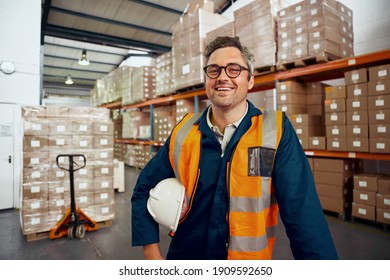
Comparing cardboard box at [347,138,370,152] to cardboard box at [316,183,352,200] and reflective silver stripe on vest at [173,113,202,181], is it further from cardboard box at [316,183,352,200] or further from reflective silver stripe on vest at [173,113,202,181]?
reflective silver stripe on vest at [173,113,202,181]

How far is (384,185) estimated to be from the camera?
135 inches

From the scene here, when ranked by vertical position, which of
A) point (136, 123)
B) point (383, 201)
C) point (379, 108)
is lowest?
point (383, 201)

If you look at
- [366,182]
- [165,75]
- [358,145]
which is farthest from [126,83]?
[366,182]

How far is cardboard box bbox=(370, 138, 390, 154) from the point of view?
338 centimetres

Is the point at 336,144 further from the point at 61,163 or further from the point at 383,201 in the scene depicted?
the point at 61,163

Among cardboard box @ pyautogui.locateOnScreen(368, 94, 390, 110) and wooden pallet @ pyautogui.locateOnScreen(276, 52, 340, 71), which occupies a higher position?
wooden pallet @ pyautogui.locateOnScreen(276, 52, 340, 71)

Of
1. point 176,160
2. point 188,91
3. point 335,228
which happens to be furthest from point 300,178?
point 188,91

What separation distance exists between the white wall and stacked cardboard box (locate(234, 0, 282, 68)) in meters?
3.98

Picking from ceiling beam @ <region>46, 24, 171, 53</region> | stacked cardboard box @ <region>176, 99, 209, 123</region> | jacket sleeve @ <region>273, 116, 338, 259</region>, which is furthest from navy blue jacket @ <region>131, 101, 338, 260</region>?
ceiling beam @ <region>46, 24, 171, 53</region>

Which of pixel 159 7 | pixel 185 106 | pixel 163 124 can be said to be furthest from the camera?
pixel 159 7

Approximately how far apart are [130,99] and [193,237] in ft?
28.4

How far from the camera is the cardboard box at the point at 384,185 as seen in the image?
341 cm


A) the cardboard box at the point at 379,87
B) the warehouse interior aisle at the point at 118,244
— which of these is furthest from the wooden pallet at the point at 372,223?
the cardboard box at the point at 379,87

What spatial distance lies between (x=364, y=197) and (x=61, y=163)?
4288mm
